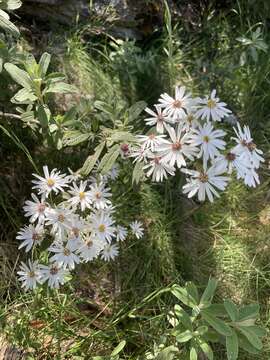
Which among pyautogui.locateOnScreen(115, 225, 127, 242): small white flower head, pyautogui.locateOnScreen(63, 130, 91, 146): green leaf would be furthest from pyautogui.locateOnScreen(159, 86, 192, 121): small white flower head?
pyautogui.locateOnScreen(115, 225, 127, 242): small white flower head

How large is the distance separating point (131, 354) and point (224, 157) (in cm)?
79

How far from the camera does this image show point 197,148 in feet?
4.20

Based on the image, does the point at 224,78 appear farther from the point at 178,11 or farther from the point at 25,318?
the point at 25,318

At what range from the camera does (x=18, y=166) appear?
1.84m

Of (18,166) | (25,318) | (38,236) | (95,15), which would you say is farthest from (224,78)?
(25,318)

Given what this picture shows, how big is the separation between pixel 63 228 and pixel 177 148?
A: 0.40 meters

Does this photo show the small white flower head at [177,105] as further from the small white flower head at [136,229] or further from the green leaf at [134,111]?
the small white flower head at [136,229]

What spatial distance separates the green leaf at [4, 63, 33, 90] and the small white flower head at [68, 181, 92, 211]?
318 millimetres

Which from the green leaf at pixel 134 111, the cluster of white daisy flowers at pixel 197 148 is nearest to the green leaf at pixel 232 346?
the cluster of white daisy flowers at pixel 197 148

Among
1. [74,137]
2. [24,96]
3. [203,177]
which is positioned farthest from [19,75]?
[203,177]

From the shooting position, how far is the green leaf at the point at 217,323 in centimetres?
131

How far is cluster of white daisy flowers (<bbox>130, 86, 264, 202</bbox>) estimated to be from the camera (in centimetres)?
128

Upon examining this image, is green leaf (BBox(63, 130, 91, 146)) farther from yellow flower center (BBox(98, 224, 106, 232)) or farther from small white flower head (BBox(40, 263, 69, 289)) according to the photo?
small white flower head (BBox(40, 263, 69, 289))

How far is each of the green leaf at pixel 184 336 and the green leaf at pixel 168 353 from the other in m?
0.14
